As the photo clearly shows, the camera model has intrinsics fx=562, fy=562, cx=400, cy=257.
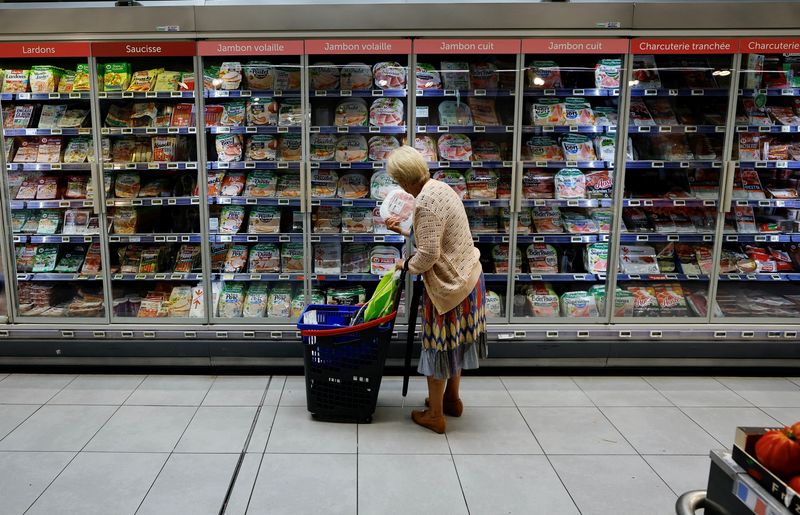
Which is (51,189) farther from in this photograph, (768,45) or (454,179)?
(768,45)

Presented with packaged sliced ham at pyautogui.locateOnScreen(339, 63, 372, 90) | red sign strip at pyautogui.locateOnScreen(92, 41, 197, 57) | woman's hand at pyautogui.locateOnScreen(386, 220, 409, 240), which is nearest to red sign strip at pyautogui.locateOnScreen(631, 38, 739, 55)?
packaged sliced ham at pyautogui.locateOnScreen(339, 63, 372, 90)

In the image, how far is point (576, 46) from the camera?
3895 millimetres

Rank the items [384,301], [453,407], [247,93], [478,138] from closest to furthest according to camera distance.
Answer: [384,301]
[453,407]
[247,93]
[478,138]

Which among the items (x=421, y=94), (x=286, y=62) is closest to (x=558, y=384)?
(x=421, y=94)

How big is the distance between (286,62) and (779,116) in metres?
3.75

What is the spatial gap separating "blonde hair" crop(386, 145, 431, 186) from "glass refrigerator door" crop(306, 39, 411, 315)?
3.27 feet

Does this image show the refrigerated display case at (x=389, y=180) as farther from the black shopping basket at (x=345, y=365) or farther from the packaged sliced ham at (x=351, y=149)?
the black shopping basket at (x=345, y=365)

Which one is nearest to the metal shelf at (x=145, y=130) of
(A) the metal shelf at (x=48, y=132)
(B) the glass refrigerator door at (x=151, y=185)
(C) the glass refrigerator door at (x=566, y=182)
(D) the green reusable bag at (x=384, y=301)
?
(B) the glass refrigerator door at (x=151, y=185)

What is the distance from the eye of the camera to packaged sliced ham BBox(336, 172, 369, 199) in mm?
4254

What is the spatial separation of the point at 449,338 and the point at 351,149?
176 centimetres

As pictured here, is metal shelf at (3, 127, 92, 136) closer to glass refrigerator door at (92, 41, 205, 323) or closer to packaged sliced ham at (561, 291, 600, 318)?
glass refrigerator door at (92, 41, 205, 323)

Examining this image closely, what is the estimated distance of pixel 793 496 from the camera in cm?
131

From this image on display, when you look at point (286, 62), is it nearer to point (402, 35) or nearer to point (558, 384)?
point (402, 35)

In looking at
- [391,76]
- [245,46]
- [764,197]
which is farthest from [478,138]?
[764,197]
